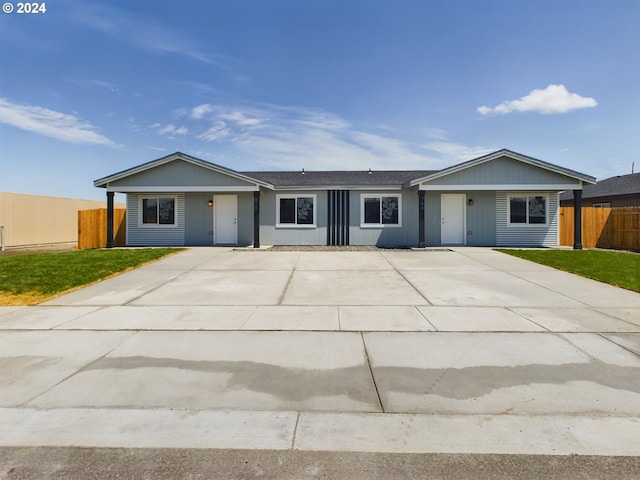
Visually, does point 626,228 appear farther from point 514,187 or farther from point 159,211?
point 159,211

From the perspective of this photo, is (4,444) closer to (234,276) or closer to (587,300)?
(234,276)

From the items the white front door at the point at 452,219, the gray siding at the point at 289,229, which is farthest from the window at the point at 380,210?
the white front door at the point at 452,219

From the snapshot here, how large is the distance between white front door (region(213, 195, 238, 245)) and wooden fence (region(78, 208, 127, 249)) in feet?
16.6

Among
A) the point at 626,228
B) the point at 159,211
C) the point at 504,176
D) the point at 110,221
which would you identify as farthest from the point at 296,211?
the point at 626,228

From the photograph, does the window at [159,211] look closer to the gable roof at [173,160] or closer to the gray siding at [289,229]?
the gable roof at [173,160]

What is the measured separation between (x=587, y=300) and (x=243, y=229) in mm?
13606

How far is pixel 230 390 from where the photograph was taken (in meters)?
3.52

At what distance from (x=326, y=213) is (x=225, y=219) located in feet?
16.0


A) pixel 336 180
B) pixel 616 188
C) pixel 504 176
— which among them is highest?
pixel 616 188

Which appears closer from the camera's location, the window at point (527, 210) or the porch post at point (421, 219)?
the porch post at point (421, 219)

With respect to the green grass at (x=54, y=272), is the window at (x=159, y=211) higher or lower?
higher

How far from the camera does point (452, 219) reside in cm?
1689

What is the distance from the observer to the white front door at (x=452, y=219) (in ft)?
55.4

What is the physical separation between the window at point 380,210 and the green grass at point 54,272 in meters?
8.78
